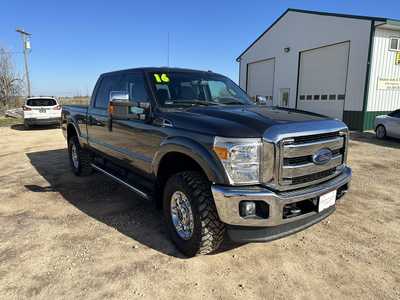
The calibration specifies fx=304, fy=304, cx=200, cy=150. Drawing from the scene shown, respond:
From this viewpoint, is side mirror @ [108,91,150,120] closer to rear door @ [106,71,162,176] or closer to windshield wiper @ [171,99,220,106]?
rear door @ [106,71,162,176]

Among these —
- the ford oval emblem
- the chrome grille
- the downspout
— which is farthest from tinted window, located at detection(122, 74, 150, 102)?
the downspout

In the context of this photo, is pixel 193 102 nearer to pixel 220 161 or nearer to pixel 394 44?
pixel 220 161

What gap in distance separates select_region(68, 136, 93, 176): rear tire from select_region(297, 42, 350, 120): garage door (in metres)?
13.6

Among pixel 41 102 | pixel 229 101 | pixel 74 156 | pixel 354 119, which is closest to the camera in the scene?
pixel 229 101

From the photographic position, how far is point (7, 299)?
2.52 metres

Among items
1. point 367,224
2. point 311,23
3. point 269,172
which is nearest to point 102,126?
point 269,172

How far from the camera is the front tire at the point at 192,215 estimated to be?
2844 mm

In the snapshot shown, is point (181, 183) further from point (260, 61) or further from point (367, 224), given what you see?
point (260, 61)

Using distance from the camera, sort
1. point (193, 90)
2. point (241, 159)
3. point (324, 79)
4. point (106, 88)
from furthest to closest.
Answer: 1. point (324, 79)
2. point (106, 88)
3. point (193, 90)
4. point (241, 159)

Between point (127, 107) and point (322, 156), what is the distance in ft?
7.74

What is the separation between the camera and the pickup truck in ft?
8.49

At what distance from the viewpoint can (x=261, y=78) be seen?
21.4 m

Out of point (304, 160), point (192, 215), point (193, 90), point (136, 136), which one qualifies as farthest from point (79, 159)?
point (304, 160)

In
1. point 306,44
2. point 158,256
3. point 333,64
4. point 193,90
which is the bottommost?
point 158,256
